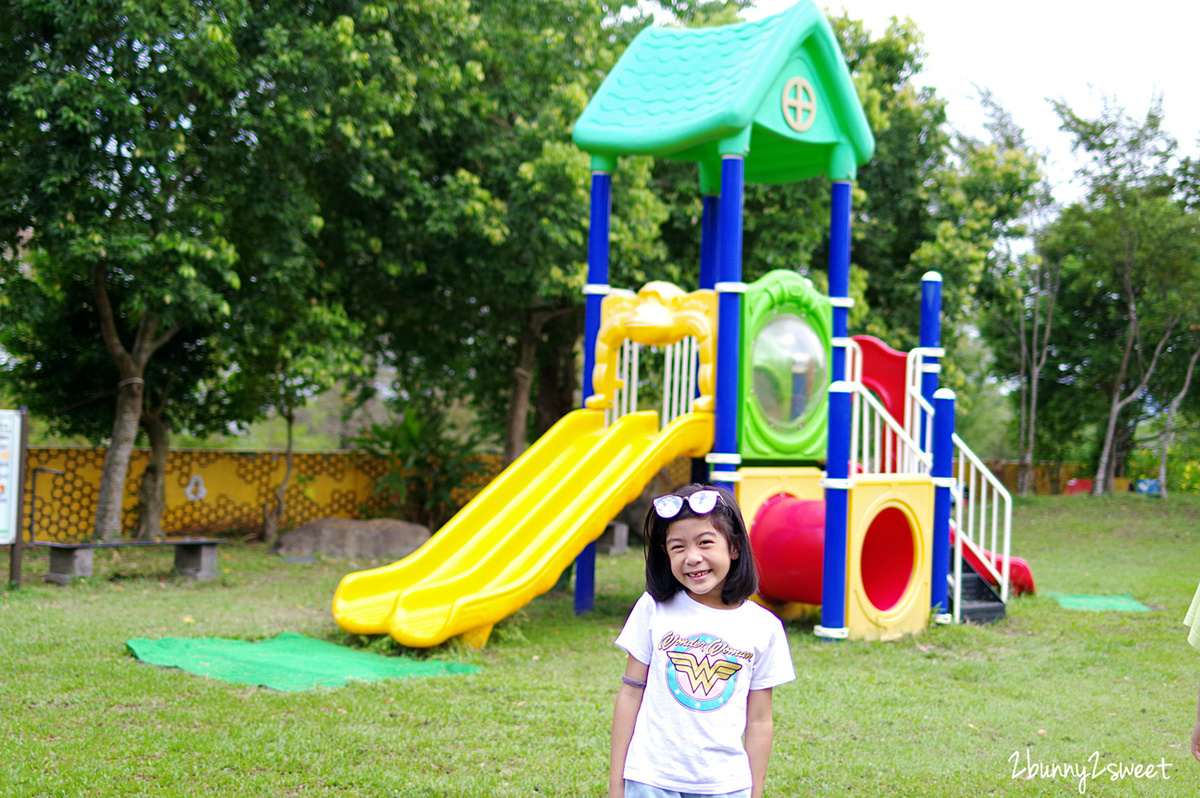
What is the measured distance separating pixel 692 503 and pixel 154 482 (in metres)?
11.2

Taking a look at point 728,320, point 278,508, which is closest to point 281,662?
point 728,320

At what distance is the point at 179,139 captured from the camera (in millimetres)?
9680

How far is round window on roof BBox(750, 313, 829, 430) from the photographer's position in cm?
845

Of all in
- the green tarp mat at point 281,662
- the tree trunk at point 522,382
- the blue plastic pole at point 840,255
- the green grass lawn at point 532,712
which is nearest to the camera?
the green grass lawn at point 532,712

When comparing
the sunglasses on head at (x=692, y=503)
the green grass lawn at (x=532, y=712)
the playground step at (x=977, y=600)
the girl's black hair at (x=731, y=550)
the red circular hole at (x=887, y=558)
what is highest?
the sunglasses on head at (x=692, y=503)

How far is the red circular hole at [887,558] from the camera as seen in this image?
7898 mm

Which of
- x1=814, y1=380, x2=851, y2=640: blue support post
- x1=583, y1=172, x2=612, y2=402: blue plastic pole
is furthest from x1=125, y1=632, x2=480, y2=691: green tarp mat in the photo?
x1=583, y1=172, x2=612, y2=402: blue plastic pole

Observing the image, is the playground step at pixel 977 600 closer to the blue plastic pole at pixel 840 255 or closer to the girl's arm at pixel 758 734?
the blue plastic pole at pixel 840 255

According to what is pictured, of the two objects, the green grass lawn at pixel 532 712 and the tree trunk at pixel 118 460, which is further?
the tree trunk at pixel 118 460

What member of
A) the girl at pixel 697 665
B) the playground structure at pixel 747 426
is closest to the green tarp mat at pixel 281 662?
the playground structure at pixel 747 426

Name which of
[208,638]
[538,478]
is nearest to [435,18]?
[538,478]

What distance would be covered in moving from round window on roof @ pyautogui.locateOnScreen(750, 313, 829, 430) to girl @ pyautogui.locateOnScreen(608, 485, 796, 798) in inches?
231

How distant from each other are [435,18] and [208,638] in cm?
719

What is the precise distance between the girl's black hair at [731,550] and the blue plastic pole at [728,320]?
539 centimetres
